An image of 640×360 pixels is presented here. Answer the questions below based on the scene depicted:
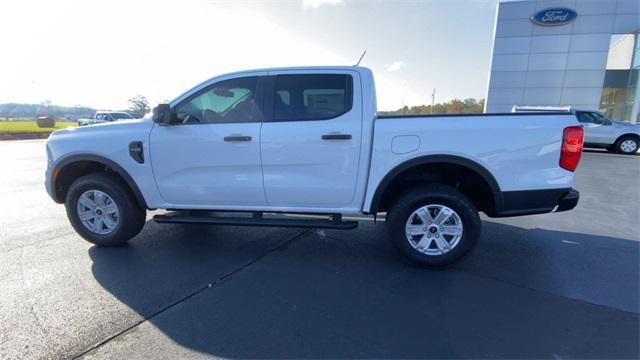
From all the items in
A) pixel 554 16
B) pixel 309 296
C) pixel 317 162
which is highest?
pixel 554 16

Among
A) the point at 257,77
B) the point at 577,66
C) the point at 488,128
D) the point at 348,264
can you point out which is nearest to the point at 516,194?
the point at 488,128

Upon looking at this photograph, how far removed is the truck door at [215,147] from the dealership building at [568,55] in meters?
A: 25.5

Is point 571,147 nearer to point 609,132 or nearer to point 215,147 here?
point 215,147

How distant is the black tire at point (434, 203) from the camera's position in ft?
10.3

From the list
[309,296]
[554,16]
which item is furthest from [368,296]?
[554,16]

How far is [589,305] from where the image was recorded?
270 centimetres

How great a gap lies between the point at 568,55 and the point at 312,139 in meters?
27.4

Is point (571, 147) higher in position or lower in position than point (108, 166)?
higher

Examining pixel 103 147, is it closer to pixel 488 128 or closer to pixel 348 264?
pixel 348 264

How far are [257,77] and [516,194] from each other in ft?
9.65

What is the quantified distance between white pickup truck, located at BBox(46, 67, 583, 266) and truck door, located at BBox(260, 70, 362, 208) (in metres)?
0.01

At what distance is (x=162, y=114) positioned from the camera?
10.8 ft

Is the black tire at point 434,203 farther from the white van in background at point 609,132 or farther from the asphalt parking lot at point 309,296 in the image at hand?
the white van in background at point 609,132

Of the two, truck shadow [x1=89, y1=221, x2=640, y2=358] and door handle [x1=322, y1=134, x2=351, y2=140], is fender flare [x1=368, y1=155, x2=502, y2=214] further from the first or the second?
truck shadow [x1=89, y1=221, x2=640, y2=358]
